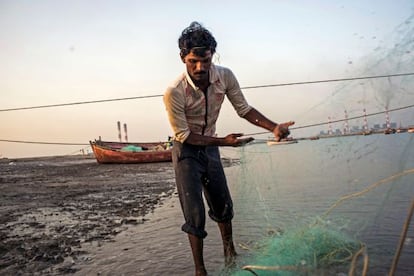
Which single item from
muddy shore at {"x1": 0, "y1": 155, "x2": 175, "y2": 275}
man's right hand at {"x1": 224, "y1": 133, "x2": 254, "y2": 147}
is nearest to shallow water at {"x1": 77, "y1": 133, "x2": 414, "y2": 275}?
muddy shore at {"x1": 0, "y1": 155, "x2": 175, "y2": 275}

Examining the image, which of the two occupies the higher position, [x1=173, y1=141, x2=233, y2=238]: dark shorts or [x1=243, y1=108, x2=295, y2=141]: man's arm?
[x1=243, y1=108, x2=295, y2=141]: man's arm

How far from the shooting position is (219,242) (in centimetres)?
418

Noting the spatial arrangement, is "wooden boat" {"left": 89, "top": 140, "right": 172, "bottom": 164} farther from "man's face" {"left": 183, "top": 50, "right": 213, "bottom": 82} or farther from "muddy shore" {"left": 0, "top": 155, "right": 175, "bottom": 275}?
"man's face" {"left": 183, "top": 50, "right": 213, "bottom": 82}

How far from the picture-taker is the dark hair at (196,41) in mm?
2811

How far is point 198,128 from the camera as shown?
304 cm

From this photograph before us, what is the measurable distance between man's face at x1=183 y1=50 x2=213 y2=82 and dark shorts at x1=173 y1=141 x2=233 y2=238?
585 mm

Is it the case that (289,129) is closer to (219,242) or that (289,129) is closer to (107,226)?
(219,242)

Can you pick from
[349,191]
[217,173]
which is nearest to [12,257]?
[217,173]

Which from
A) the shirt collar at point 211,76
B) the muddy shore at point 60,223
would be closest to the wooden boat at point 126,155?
the muddy shore at point 60,223

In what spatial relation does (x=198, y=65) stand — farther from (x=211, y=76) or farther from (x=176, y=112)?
(x=176, y=112)

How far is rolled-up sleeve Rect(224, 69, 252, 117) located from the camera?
10.4 feet

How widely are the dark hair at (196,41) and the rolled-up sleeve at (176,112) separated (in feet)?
1.19

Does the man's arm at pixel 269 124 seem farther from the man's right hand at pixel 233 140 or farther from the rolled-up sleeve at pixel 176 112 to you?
the rolled-up sleeve at pixel 176 112

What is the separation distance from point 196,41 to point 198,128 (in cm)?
74
